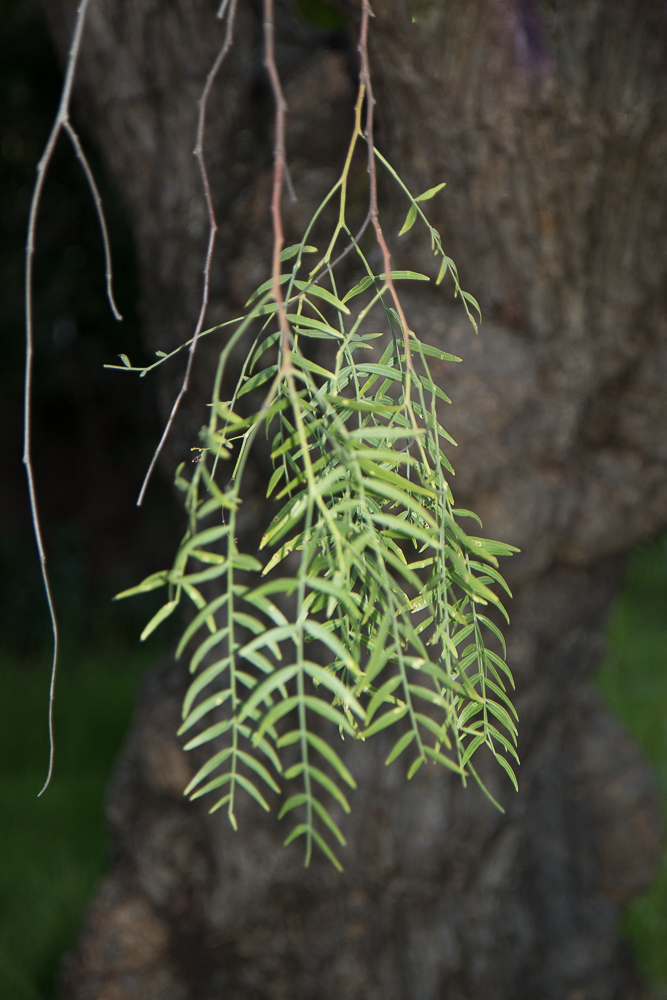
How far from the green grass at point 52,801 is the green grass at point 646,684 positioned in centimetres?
140

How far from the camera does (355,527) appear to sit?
527 millimetres

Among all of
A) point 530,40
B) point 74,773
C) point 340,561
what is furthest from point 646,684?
point 340,561

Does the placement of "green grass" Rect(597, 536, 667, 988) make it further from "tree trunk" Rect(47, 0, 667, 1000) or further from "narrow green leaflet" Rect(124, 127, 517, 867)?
"narrow green leaflet" Rect(124, 127, 517, 867)

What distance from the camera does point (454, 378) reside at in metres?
1.27

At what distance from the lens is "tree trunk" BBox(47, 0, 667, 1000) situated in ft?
3.86

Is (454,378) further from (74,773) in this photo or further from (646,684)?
(646,684)

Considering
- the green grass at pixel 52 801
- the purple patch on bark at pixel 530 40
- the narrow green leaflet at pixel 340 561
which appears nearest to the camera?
the narrow green leaflet at pixel 340 561

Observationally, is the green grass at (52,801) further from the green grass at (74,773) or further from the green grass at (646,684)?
the green grass at (646,684)

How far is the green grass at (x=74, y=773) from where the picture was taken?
2037mm

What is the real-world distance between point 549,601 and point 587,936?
2.83ft

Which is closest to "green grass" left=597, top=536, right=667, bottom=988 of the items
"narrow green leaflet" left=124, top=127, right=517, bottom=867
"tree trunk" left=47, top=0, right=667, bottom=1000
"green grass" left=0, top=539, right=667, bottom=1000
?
"green grass" left=0, top=539, right=667, bottom=1000

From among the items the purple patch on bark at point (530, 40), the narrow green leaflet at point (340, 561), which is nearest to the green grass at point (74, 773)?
the narrow green leaflet at point (340, 561)

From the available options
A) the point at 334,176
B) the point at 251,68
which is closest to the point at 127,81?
the point at 251,68

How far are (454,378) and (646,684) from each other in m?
2.65
